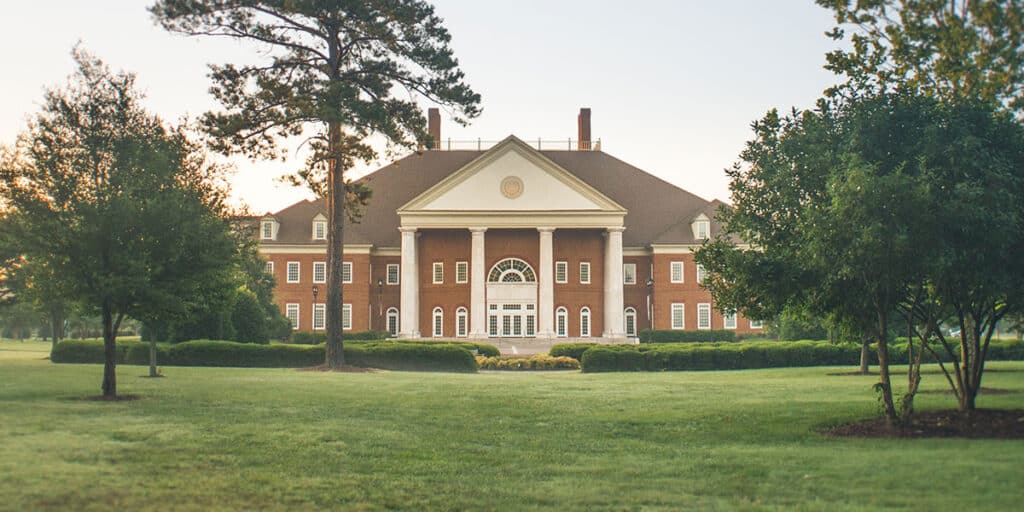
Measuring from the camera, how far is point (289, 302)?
63188 millimetres

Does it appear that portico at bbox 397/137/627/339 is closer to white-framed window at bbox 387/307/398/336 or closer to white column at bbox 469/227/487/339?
white column at bbox 469/227/487/339

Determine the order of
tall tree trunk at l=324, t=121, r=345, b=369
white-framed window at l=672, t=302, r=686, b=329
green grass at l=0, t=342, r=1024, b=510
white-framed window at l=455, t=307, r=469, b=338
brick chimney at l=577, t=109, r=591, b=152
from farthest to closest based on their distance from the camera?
brick chimney at l=577, t=109, r=591, b=152 < white-framed window at l=672, t=302, r=686, b=329 < white-framed window at l=455, t=307, r=469, b=338 < tall tree trunk at l=324, t=121, r=345, b=369 < green grass at l=0, t=342, r=1024, b=510

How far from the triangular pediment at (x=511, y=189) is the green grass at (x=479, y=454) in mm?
38590

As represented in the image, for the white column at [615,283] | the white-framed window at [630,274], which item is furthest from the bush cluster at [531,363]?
the white-framed window at [630,274]

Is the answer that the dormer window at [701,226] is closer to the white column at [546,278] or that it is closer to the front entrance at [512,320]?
the white column at [546,278]

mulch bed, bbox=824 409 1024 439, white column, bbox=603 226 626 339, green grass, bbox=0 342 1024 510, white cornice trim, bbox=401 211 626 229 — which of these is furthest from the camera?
white column, bbox=603 226 626 339

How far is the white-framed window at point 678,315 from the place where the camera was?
62156 millimetres

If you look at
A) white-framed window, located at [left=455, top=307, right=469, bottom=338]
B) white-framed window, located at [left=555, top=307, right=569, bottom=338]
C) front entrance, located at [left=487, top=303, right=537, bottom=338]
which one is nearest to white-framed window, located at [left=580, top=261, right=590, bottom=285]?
white-framed window, located at [left=555, top=307, right=569, bottom=338]

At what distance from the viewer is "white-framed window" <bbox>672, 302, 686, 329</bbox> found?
6216 cm

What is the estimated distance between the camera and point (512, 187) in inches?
2338

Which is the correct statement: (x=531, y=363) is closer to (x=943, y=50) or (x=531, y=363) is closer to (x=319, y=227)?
(x=943, y=50)

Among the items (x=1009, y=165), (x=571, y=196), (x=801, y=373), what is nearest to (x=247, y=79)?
(x=801, y=373)

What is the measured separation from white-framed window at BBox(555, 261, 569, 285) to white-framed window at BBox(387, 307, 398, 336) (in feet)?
37.6

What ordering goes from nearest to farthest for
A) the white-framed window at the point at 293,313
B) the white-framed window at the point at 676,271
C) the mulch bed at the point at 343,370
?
the mulch bed at the point at 343,370, the white-framed window at the point at 676,271, the white-framed window at the point at 293,313
